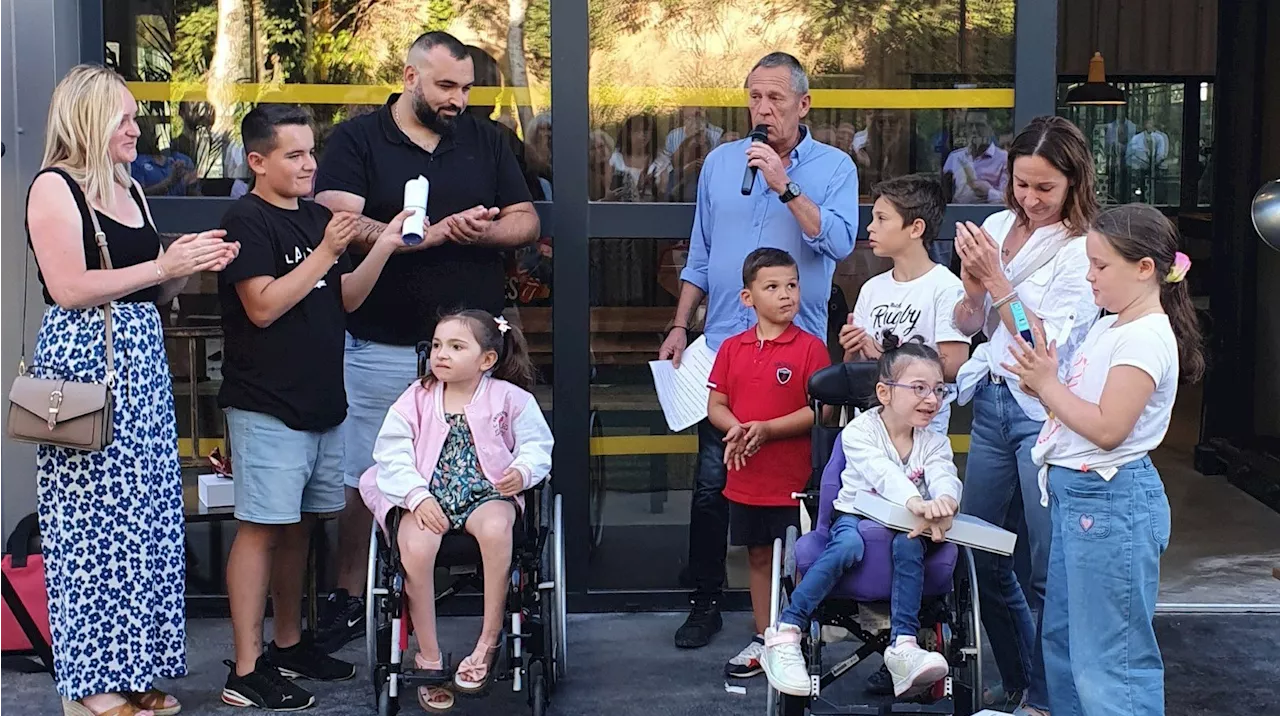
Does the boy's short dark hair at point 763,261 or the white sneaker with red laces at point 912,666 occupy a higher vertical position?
the boy's short dark hair at point 763,261

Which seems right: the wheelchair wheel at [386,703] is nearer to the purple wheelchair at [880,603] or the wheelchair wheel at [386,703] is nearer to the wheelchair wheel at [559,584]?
the wheelchair wheel at [559,584]

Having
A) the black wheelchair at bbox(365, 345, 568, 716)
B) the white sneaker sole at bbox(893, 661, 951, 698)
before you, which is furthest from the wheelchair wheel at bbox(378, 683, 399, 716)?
the white sneaker sole at bbox(893, 661, 951, 698)

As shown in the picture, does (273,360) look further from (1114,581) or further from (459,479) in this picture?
(1114,581)

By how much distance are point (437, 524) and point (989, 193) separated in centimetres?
238

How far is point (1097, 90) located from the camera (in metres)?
11.6

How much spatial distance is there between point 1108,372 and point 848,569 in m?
0.84

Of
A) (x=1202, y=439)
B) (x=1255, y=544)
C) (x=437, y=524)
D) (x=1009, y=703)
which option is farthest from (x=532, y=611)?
(x=1202, y=439)

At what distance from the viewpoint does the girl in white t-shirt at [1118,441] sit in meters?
3.21

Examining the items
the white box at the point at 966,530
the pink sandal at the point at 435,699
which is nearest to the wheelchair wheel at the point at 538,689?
the pink sandal at the point at 435,699

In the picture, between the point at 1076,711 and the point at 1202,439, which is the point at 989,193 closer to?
the point at 1076,711

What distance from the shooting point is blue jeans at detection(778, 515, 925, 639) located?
3588 millimetres

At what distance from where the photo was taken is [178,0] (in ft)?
16.6

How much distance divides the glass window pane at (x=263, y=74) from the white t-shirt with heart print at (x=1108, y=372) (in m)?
2.20

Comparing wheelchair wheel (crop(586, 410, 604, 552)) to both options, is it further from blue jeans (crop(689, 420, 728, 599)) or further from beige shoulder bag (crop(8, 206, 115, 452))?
beige shoulder bag (crop(8, 206, 115, 452))
